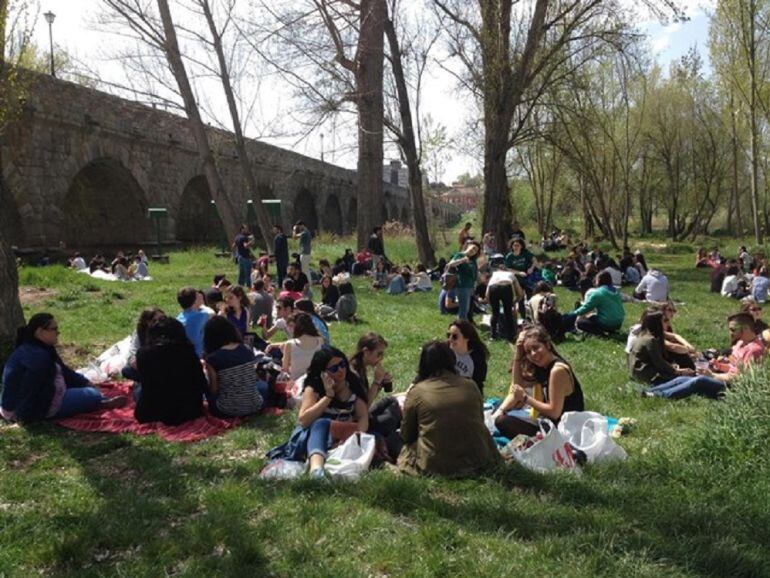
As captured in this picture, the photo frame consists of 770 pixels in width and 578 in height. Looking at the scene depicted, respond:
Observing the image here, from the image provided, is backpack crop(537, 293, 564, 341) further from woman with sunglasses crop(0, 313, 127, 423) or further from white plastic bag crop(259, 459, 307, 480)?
woman with sunglasses crop(0, 313, 127, 423)

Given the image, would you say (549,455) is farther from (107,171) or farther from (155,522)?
(107,171)

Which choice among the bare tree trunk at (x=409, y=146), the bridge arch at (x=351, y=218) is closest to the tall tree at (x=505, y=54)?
the bare tree trunk at (x=409, y=146)

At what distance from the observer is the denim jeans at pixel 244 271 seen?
15430mm

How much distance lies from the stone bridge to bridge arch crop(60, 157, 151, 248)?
34 mm

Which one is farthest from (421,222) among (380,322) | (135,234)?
(135,234)

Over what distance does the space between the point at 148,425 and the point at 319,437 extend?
1972 millimetres

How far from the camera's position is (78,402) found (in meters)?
6.19

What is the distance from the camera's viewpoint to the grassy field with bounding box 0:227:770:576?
11.3ft

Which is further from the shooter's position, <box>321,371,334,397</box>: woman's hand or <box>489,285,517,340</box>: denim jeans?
<box>489,285,517,340</box>: denim jeans

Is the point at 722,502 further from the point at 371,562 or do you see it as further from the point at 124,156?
the point at 124,156

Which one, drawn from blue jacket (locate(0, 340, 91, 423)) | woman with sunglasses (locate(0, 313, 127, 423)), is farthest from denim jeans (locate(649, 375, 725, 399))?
blue jacket (locate(0, 340, 91, 423))

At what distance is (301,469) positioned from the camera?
4711 mm

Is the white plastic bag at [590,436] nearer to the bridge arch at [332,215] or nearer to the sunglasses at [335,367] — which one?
the sunglasses at [335,367]

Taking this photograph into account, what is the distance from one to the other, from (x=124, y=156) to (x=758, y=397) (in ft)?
67.7
